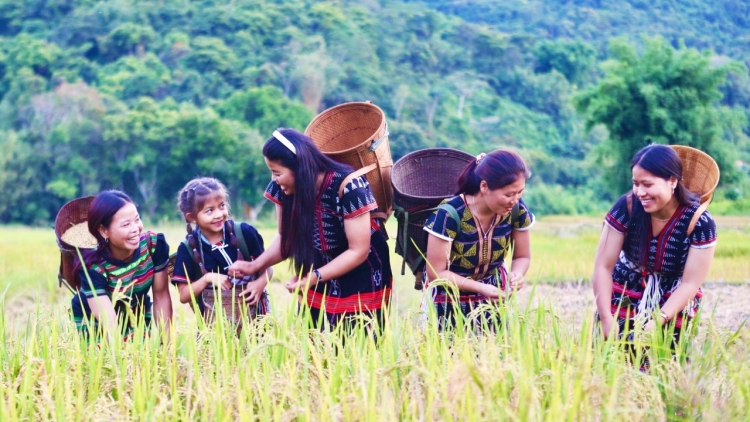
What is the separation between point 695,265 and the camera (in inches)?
128

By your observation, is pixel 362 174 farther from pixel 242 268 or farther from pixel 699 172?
pixel 699 172

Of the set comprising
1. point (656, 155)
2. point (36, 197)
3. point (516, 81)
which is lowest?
point (36, 197)

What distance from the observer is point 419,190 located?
3.88 m

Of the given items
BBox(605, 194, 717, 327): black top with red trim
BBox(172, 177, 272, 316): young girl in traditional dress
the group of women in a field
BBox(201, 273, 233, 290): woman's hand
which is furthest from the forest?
BBox(201, 273, 233, 290): woman's hand

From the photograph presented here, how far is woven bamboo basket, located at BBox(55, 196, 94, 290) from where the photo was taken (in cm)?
358

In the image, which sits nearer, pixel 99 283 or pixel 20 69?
pixel 99 283

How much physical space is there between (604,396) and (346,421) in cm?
70

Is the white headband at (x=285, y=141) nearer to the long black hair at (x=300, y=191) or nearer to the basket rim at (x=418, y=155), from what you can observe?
the long black hair at (x=300, y=191)

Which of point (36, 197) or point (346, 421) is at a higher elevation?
point (346, 421)

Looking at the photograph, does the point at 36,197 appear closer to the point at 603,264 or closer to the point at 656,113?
the point at 656,113

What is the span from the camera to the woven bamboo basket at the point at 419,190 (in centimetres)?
361

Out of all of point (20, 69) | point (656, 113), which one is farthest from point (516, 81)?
point (656, 113)

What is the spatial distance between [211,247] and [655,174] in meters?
1.85

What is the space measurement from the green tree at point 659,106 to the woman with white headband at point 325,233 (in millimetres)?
15727
